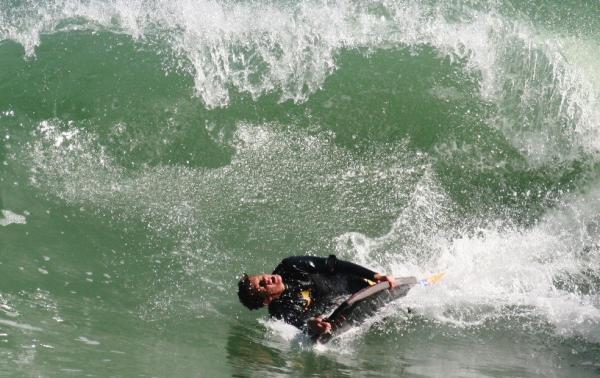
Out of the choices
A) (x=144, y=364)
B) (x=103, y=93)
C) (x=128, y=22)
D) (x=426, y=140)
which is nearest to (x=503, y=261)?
(x=426, y=140)

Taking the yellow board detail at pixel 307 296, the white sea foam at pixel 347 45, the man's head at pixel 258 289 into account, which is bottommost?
the yellow board detail at pixel 307 296

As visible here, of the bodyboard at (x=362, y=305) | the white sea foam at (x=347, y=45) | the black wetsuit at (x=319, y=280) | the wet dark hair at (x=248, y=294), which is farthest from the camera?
the white sea foam at (x=347, y=45)

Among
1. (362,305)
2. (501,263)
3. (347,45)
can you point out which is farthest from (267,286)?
(347,45)

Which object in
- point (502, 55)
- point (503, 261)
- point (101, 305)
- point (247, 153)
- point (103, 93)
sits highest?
point (502, 55)

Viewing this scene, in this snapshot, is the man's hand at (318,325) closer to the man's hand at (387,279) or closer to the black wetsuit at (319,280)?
Result: the black wetsuit at (319,280)

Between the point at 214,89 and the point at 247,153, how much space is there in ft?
3.71

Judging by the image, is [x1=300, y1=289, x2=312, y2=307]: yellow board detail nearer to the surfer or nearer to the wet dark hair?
the surfer

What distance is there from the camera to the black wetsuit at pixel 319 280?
5.79 meters

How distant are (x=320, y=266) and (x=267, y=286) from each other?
607 millimetres

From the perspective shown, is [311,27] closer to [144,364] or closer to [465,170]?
[465,170]

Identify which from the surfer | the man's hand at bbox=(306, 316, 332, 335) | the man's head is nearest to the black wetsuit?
the surfer

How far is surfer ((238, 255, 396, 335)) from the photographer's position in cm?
556

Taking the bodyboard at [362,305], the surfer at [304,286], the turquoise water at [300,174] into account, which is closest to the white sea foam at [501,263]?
the turquoise water at [300,174]

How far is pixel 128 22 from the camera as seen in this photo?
941 centimetres
